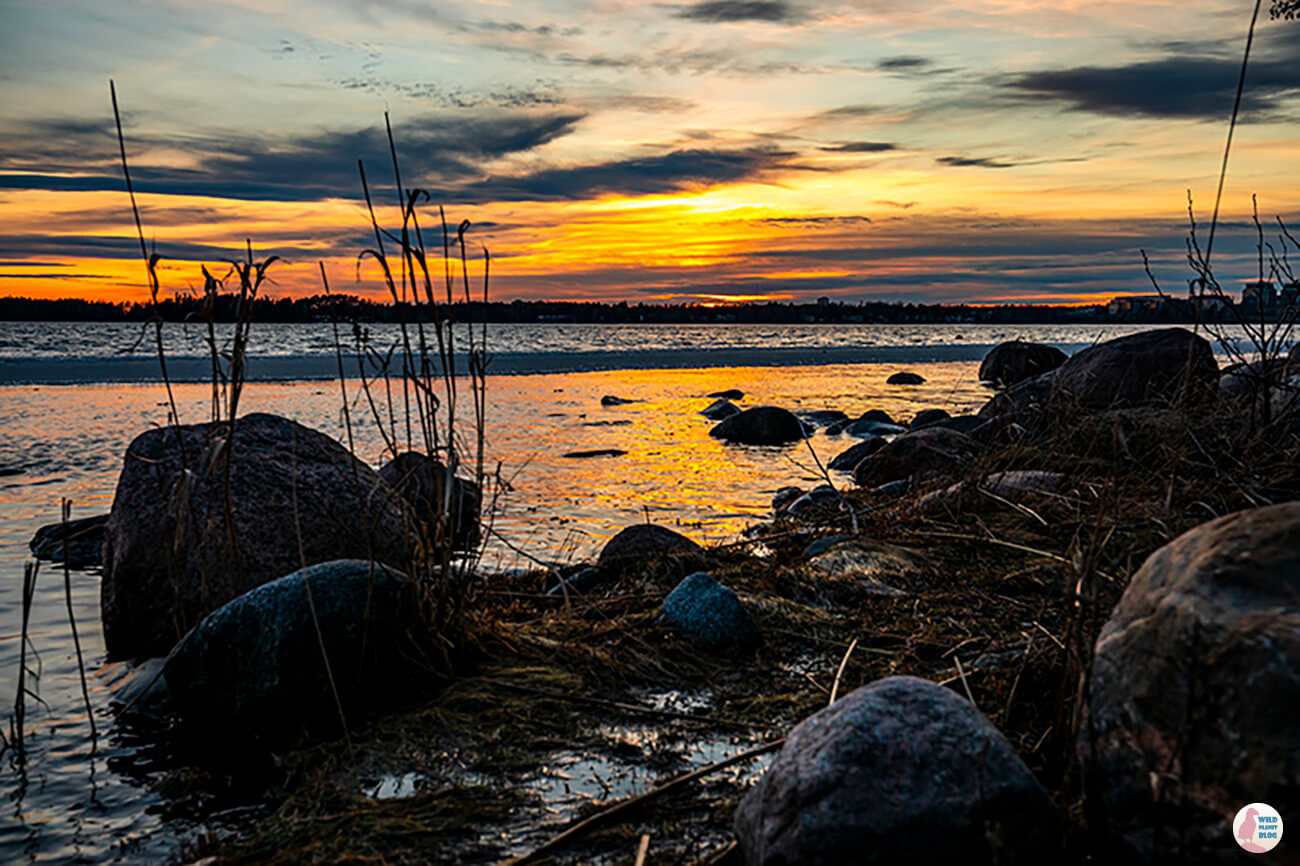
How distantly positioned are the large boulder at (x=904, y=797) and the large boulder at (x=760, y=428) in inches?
451

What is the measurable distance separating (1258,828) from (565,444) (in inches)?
447

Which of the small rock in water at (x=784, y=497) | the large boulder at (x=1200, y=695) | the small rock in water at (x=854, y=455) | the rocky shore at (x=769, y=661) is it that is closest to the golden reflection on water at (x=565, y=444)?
the small rock in water at (x=784, y=497)

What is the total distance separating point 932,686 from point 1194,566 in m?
0.72

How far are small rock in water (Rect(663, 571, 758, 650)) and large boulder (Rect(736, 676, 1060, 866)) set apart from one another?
1.91m

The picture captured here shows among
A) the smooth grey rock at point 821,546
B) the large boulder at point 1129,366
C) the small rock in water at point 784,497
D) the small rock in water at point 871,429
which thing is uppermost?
the large boulder at point 1129,366

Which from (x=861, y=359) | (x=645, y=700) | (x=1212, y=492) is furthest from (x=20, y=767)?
(x=861, y=359)

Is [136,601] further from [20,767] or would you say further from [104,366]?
[104,366]

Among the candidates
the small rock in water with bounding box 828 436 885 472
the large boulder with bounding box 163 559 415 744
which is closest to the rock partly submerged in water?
the large boulder with bounding box 163 559 415 744

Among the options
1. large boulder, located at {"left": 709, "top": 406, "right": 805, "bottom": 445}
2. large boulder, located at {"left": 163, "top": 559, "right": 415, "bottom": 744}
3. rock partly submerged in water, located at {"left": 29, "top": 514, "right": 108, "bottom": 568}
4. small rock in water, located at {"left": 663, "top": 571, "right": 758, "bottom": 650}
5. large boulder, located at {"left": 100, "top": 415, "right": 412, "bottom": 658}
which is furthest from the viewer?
large boulder, located at {"left": 709, "top": 406, "right": 805, "bottom": 445}

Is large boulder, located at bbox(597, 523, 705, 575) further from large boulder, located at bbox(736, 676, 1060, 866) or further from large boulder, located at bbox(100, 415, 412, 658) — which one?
large boulder, located at bbox(736, 676, 1060, 866)

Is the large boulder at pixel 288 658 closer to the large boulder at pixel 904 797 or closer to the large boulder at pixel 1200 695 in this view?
the large boulder at pixel 904 797

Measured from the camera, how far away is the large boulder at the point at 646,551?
565 centimetres

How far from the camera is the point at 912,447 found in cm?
1002

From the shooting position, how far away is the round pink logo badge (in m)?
1.81
